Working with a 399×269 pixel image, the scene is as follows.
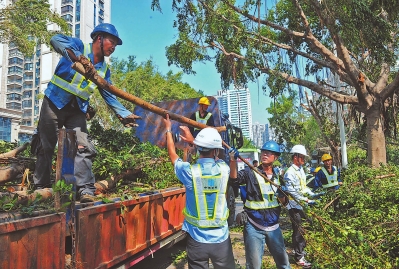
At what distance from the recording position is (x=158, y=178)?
190 inches

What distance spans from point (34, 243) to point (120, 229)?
39.6 inches

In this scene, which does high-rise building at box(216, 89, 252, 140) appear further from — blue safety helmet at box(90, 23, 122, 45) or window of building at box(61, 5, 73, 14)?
window of building at box(61, 5, 73, 14)

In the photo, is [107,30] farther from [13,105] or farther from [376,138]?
[13,105]

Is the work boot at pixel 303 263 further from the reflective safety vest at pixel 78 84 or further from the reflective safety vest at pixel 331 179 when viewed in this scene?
the reflective safety vest at pixel 78 84

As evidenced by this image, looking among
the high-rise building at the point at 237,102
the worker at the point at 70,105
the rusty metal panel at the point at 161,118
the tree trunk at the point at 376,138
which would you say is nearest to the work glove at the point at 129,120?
the worker at the point at 70,105

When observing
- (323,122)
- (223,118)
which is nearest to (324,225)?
(223,118)

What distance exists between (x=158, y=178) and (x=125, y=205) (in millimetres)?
1774

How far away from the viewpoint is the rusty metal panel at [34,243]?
1.88 m

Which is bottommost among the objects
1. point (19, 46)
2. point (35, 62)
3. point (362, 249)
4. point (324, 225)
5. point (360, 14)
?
point (362, 249)

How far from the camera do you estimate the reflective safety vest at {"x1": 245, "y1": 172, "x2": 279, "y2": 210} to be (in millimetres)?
3501

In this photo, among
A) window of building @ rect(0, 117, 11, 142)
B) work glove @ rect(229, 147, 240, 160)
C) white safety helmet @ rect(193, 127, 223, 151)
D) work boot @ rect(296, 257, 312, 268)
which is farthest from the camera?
window of building @ rect(0, 117, 11, 142)

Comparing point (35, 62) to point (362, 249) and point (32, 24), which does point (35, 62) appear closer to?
point (32, 24)

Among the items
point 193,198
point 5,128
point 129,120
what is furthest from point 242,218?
point 5,128

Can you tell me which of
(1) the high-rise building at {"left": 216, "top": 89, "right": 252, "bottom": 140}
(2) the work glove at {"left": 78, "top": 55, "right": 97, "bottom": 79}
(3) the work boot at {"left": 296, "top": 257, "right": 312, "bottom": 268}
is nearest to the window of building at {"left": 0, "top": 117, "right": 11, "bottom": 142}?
(1) the high-rise building at {"left": 216, "top": 89, "right": 252, "bottom": 140}
